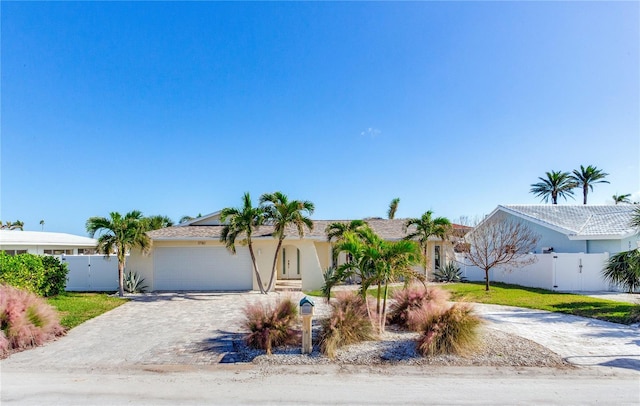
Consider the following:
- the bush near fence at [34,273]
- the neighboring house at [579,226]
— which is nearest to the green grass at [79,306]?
the bush near fence at [34,273]

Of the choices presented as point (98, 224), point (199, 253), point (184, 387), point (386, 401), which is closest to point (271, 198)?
point (199, 253)

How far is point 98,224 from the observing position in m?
14.5

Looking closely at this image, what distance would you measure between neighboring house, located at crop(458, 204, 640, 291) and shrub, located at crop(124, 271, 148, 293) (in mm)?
18893

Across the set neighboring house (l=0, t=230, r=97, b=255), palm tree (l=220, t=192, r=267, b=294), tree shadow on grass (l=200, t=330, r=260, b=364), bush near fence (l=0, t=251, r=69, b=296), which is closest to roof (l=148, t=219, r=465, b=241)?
palm tree (l=220, t=192, r=267, b=294)

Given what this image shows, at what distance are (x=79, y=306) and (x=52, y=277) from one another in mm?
3541

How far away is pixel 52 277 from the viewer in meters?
14.5

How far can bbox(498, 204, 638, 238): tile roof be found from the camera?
17719mm

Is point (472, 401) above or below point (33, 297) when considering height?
below

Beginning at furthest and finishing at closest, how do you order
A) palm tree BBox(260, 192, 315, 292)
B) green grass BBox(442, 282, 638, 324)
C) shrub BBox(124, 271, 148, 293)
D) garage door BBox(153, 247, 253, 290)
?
garage door BBox(153, 247, 253, 290) → shrub BBox(124, 271, 148, 293) → palm tree BBox(260, 192, 315, 292) → green grass BBox(442, 282, 638, 324)

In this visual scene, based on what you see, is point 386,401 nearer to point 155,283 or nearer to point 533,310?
point 533,310

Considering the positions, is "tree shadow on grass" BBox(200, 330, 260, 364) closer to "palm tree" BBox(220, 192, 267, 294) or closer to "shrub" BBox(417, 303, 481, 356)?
"shrub" BBox(417, 303, 481, 356)

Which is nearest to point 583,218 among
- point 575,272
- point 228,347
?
point 575,272

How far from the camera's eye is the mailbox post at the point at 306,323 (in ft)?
22.0

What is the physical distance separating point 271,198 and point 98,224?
7.61m
